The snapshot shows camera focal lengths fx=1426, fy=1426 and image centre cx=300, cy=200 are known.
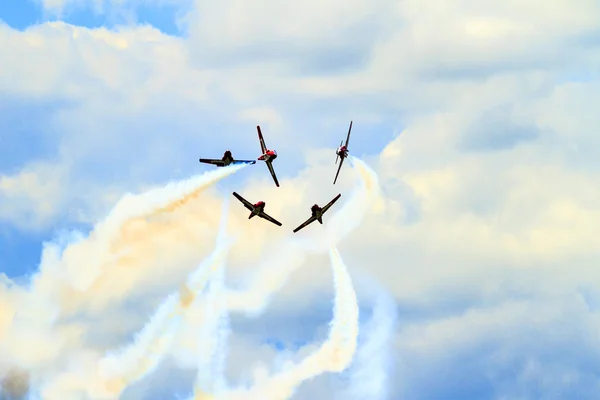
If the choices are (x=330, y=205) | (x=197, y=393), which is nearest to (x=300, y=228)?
Answer: (x=330, y=205)

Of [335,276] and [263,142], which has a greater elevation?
[263,142]

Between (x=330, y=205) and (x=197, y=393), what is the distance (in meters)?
28.9

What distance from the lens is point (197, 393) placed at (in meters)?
176

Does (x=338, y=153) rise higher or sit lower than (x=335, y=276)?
higher

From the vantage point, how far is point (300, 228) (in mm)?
180875

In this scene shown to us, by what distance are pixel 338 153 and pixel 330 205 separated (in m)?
6.84

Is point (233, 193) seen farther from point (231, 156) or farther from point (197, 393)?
point (197, 393)

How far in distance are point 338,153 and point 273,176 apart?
10.1 meters

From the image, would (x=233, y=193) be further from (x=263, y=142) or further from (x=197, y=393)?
(x=197, y=393)

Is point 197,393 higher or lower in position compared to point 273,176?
lower

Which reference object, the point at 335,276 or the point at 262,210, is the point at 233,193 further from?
the point at 335,276

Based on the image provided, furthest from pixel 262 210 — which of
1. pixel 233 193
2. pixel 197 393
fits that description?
pixel 197 393

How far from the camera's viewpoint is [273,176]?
174m

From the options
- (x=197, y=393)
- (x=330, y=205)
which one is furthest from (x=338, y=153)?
(x=197, y=393)
